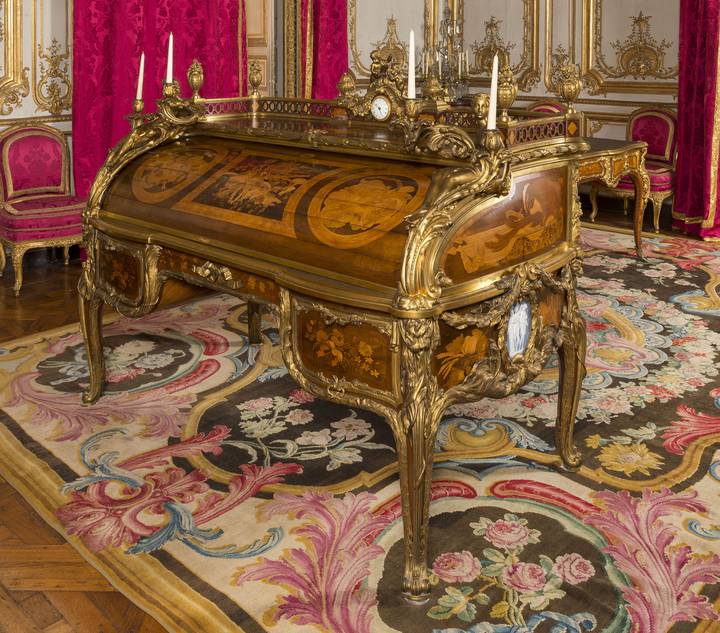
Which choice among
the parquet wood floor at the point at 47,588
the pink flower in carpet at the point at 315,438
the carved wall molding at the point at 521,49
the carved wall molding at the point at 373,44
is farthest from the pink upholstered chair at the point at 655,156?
the parquet wood floor at the point at 47,588

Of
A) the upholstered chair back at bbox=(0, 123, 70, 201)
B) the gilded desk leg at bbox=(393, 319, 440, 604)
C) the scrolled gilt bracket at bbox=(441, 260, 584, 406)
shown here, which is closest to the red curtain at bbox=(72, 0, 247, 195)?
the upholstered chair back at bbox=(0, 123, 70, 201)

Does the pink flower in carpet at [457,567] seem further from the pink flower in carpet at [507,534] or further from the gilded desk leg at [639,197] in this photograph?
the gilded desk leg at [639,197]

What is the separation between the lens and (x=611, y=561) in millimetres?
2479

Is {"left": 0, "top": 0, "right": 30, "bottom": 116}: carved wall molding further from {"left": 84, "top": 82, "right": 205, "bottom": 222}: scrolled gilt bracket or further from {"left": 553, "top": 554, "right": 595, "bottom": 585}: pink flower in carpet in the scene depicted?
{"left": 553, "top": 554, "right": 595, "bottom": 585}: pink flower in carpet

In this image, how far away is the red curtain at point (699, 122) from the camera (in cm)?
668

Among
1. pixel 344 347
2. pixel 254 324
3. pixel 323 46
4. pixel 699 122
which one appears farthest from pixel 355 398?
pixel 323 46

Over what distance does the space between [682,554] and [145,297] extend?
7.01ft

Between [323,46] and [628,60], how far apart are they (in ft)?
9.99

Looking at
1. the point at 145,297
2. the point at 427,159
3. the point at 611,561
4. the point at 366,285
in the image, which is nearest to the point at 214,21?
the point at 145,297

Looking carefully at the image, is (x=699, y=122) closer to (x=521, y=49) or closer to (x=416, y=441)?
(x=521, y=49)

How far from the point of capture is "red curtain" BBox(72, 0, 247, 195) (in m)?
6.01

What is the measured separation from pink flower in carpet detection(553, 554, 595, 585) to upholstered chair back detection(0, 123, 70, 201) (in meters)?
5.01

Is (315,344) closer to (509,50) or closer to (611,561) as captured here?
(611,561)

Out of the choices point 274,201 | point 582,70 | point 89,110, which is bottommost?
point 274,201
